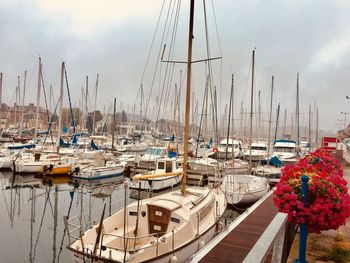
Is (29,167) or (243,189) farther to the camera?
(29,167)

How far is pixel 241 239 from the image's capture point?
30.1 feet

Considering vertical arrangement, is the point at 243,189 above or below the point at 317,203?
below

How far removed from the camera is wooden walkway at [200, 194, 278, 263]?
306 inches

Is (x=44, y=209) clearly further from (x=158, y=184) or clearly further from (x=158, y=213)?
(x=158, y=213)

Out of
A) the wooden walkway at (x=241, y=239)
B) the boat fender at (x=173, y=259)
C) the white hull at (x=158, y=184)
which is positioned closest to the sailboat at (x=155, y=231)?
the boat fender at (x=173, y=259)

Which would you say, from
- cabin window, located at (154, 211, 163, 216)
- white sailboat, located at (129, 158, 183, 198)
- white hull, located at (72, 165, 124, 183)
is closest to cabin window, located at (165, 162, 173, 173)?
white sailboat, located at (129, 158, 183, 198)

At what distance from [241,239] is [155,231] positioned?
9.94 ft

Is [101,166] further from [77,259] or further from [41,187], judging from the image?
[77,259]

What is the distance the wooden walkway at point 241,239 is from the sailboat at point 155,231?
1.14 m

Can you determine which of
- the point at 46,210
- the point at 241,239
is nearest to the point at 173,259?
the point at 241,239

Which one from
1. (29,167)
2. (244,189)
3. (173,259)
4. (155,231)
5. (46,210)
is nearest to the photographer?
(173,259)

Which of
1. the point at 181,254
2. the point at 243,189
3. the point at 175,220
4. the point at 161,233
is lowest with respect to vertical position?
the point at 181,254

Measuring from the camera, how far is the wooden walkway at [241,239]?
25.5 ft

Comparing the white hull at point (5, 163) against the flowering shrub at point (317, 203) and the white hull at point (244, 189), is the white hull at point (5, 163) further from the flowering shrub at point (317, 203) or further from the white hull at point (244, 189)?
the flowering shrub at point (317, 203)
